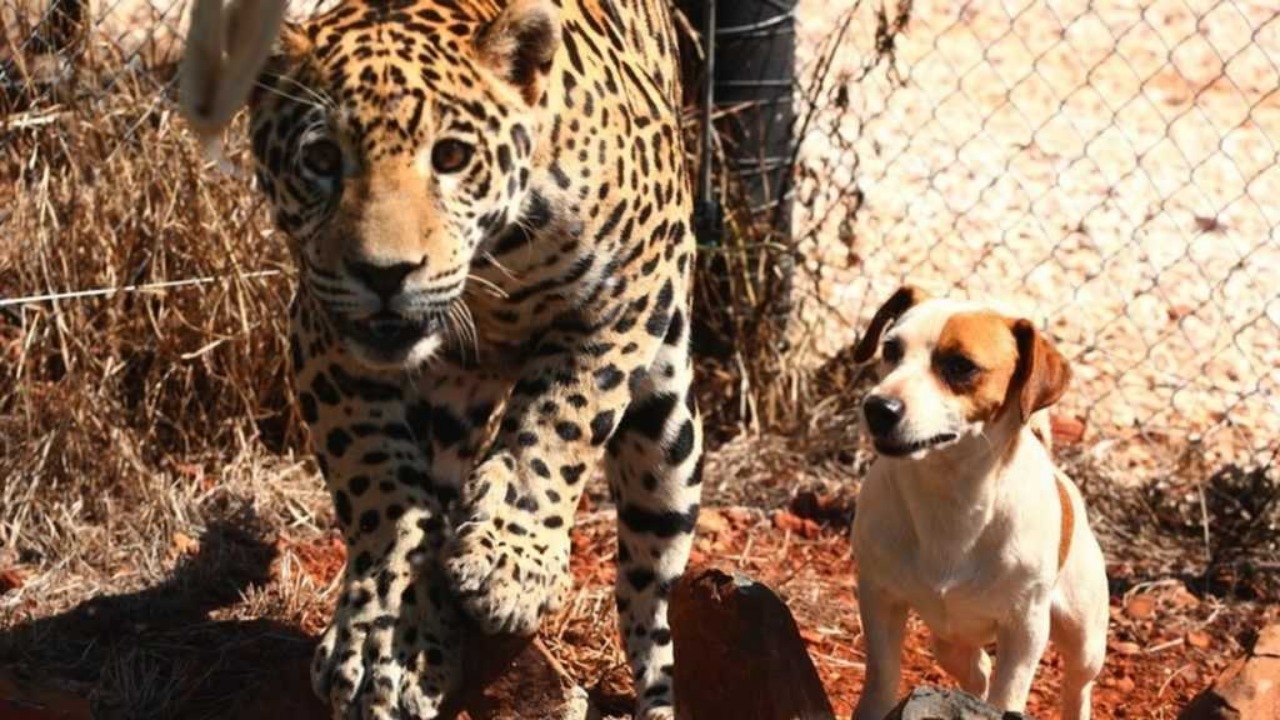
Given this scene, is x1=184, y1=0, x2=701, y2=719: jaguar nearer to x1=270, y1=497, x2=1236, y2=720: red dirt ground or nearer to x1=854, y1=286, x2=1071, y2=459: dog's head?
x1=854, y1=286, x2=1071, y2=459: dog's head

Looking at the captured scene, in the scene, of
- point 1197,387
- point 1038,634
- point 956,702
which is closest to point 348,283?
point 956,702

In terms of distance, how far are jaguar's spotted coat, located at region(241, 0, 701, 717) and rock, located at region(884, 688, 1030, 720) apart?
1.09 meters

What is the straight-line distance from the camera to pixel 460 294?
4961 mm

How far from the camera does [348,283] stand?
4.75 meters

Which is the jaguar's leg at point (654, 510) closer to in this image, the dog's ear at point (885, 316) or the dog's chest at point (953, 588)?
the dog's ear at point (885, 316)

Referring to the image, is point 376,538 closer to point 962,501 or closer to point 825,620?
point 962,501

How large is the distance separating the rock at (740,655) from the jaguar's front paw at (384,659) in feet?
1.96

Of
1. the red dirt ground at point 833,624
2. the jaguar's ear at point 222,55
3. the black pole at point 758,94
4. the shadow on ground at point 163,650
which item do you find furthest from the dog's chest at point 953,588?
the black pole at point 758,94

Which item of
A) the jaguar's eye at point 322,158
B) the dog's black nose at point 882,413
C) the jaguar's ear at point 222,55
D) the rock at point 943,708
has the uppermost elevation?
the jaguar's ear at point 222,55

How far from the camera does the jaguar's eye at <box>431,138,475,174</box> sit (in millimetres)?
4883

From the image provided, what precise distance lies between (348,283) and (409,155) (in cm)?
32

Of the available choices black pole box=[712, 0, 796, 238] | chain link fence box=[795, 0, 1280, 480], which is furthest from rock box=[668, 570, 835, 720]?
black pole box=[712, 0, 796, 238]

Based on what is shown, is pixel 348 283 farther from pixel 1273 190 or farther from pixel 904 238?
pixel 1273 190

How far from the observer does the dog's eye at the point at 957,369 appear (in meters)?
5.12
